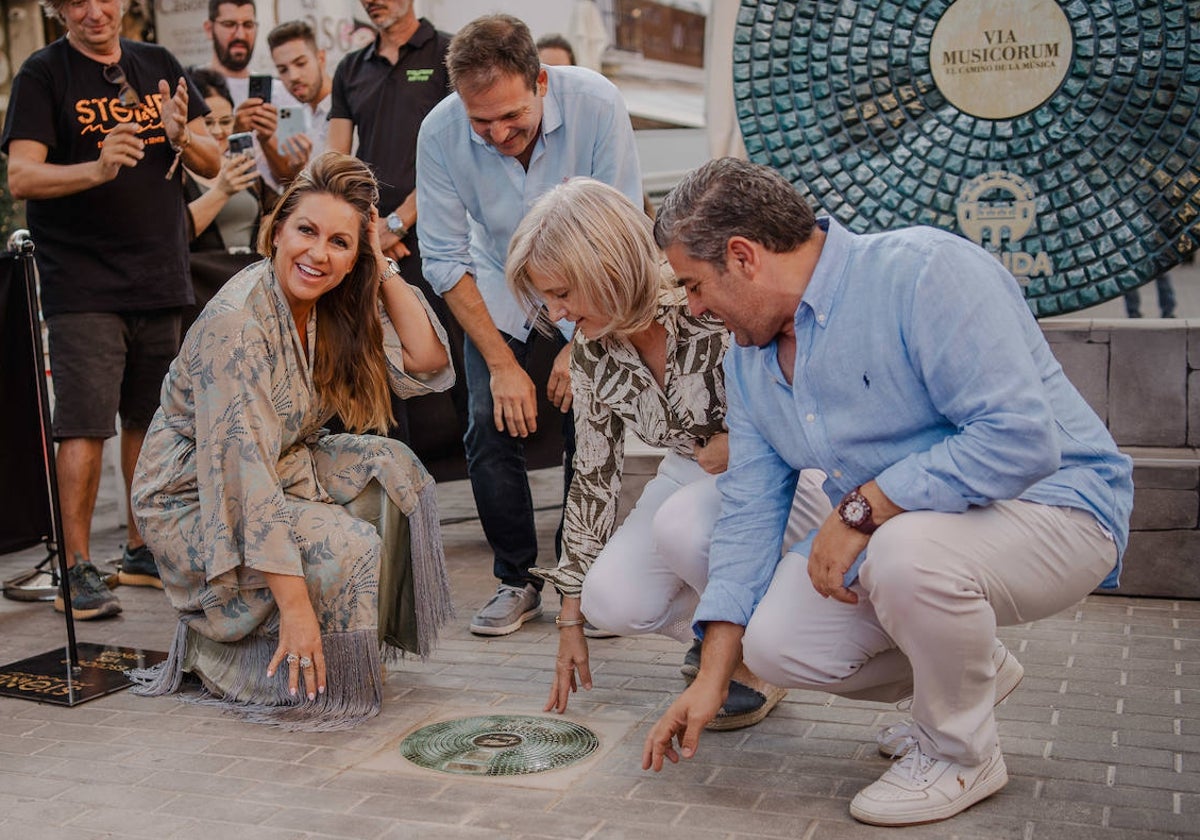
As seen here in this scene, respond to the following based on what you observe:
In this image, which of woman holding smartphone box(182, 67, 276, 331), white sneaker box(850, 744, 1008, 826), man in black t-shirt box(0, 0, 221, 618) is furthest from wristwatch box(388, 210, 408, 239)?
white sneaker box(850, 744, 1008, 826)

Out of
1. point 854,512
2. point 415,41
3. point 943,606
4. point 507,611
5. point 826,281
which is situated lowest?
point 507,611

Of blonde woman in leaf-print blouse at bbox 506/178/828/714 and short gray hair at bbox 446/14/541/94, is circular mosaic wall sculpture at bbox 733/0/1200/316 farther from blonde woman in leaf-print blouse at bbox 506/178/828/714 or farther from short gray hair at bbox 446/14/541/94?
blonde woman in leaf-print blouse at bbox 506/178/828/714

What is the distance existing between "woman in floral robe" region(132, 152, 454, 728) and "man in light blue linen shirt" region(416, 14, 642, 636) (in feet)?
1.16

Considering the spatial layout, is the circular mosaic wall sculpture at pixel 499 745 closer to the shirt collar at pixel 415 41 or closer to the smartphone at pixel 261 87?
the shirt collar at pixel 415 41

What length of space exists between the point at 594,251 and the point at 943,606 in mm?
983

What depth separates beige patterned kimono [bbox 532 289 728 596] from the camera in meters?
2.98

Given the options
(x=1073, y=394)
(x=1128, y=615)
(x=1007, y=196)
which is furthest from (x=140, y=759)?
(x=1007, y=196)

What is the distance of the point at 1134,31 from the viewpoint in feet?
13.0

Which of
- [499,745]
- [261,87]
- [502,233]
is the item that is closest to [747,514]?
[499,745]

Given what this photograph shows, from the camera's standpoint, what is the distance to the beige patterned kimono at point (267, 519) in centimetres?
303

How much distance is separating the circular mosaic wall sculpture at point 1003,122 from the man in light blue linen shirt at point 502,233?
2.60 ft

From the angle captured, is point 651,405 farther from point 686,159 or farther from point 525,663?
point 686,159

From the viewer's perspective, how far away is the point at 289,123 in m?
5.27

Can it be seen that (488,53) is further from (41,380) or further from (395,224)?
(41,380)
